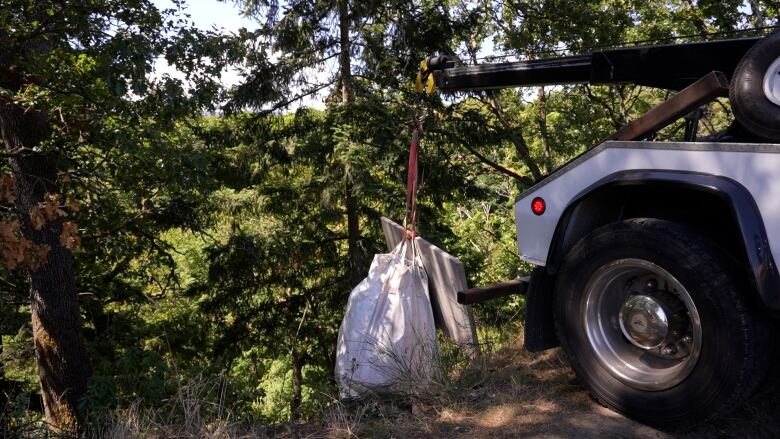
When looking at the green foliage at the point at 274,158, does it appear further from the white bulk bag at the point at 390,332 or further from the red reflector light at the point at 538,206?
the red reflector light at the point at 538,206

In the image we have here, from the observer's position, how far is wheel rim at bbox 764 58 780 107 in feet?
8.68

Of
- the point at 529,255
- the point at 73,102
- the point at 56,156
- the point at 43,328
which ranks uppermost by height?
the point at 73,102

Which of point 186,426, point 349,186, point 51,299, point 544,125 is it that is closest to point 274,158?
point 349,186

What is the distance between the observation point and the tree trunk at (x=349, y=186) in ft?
38.7

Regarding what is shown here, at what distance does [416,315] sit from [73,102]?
5930 millimetres

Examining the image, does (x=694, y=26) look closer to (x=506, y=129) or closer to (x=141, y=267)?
(x=506, y=129)

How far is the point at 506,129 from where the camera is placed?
531 inches

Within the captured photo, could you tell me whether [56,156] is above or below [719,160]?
above

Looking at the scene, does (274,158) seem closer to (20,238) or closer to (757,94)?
(20,238)

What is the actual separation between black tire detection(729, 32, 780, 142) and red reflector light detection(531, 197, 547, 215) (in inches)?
41.5

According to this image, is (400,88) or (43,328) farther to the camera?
(400,88)

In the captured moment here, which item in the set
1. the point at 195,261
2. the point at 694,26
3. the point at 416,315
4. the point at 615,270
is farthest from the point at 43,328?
the point at 694,26

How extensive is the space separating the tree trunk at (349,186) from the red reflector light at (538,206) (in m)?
7.77

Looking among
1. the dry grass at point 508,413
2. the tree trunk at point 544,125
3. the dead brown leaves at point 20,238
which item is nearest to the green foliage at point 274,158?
the tree trunk at point 544,125
